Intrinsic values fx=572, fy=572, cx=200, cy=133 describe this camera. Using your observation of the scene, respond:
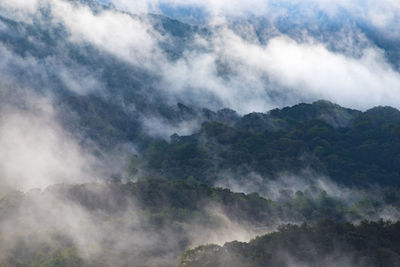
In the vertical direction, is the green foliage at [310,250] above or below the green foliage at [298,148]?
below

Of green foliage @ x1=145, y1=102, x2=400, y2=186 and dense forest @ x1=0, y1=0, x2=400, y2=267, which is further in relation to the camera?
green foliage @ x1=145, y1=102, x2=400, y2=186

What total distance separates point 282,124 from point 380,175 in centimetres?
2879

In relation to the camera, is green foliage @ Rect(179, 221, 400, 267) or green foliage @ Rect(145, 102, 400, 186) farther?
green foliage @ Rect(145, 102, 400, 186)

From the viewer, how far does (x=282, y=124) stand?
12612 centimetres

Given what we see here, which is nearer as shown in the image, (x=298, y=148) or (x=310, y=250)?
(x=310, y=250)

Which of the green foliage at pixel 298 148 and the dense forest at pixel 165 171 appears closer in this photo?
the dense forest at pixel 165 171

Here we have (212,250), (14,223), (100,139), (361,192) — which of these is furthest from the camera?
(100,139)

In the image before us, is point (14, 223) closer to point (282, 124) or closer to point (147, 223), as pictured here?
point (147, 223)

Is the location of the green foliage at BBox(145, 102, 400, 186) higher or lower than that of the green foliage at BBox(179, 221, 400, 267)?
higher

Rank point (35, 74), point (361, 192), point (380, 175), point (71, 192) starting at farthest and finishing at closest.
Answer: point (35, 74), point (380, 175), point (361, 192), point (71, 192)

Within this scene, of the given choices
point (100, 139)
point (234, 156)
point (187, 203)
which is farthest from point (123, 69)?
point (187, 203)

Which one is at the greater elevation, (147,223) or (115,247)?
(147,223)

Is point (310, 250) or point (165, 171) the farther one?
point (165, 171)

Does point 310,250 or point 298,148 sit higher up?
point 298,148
